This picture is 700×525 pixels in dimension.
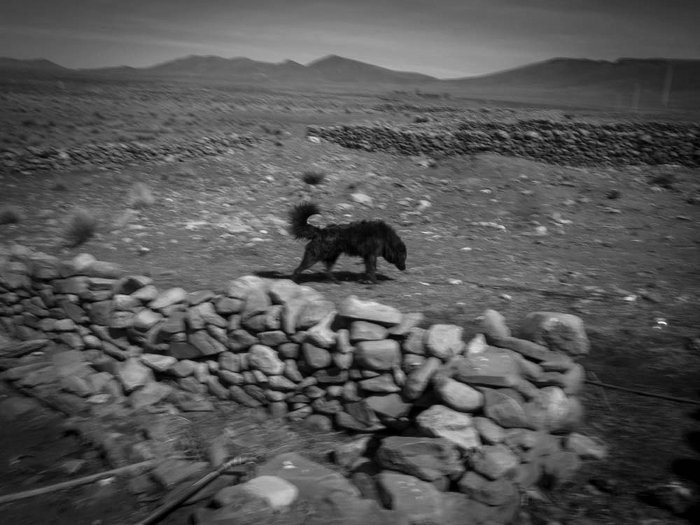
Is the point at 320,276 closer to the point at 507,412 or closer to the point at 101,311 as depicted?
the point at 101,311

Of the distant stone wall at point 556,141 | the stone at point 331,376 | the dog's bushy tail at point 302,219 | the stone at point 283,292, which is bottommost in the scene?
the stone at point 331,376

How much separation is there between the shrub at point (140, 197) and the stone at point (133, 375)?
5.46 metres

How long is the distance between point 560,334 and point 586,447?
96 centimetres

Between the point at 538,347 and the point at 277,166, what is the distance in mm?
10872

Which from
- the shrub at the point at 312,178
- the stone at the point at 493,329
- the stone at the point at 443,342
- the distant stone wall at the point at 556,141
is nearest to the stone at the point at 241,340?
the stone at the point at 443,342

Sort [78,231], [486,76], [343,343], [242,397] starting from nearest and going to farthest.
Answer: [343,343]
[242,397]
[78,231]
[486,76]

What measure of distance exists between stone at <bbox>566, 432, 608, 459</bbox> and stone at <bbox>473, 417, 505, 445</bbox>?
1.75ft

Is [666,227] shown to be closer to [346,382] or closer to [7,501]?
[346,382]

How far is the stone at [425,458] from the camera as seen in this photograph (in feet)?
12.3

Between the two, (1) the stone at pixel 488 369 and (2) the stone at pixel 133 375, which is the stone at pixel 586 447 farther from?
(2) the stone at pixel 133 375

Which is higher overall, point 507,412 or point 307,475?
point 507,412

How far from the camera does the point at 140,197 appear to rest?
10.8 meters

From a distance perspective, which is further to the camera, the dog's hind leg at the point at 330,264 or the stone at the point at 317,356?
the dog's hind leg at the point at 330,264

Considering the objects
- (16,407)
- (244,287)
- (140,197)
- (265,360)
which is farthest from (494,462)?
(140,197)
